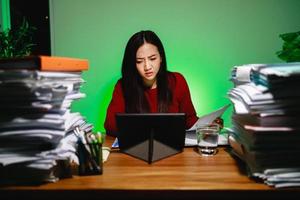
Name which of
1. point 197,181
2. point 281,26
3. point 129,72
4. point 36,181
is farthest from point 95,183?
point 281,26

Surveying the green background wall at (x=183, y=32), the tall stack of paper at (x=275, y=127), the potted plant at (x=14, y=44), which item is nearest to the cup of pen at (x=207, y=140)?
the tall stack of paper at (x=275, y=127)

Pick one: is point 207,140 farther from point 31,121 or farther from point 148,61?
Answer: point 148,61

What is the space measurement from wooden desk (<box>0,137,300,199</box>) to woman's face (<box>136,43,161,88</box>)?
4.24ft

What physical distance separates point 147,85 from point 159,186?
5.59 ft

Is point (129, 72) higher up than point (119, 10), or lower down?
lower down

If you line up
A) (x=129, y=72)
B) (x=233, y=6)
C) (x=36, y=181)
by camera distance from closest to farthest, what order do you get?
(x=36, y=181)
(x=129, y=72)
(x=233, y=6)

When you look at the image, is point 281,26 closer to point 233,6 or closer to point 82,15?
point 233,6

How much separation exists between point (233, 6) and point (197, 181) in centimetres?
222

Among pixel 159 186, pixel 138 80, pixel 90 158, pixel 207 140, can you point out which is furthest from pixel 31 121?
pixel 138 80

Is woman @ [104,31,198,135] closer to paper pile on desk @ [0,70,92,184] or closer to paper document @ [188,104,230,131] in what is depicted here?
paper document @ [188,104,230,131]

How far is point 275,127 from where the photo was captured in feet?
2.81

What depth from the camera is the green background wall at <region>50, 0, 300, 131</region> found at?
2.73 m

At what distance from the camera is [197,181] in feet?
2.86

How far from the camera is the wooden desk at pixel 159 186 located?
2.67 ft
